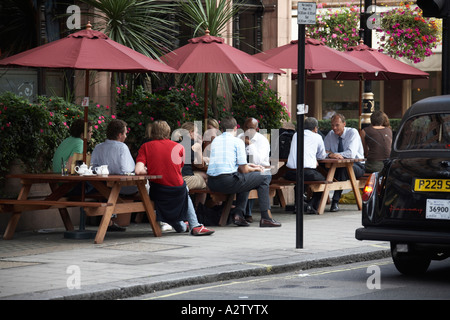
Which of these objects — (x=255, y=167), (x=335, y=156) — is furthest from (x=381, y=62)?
(x=255, y=167)

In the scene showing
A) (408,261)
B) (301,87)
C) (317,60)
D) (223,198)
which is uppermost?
(317,60)

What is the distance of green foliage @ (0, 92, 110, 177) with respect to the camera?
13.1m

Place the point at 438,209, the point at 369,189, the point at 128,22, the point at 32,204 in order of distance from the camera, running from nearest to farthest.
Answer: the point at 438,209
the point at 369,189
the point at 32,204
the point at 128,22

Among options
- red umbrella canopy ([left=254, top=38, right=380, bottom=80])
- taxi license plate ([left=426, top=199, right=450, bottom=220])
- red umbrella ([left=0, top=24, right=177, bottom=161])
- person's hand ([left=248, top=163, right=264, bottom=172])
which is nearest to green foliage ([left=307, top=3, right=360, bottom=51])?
red umbrella canopy ([left=254, top=38, right=380, bottom=80])

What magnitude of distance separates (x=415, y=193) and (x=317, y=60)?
22.9 feet

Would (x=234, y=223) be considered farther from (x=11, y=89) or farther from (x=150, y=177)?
(x=11, y=89)

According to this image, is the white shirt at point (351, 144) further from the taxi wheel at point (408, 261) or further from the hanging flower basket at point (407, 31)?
the hanging flower basket at point (407, 31)

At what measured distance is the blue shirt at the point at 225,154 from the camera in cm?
1352

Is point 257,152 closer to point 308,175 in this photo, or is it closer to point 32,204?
point 308,175

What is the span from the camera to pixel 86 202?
11.9 m

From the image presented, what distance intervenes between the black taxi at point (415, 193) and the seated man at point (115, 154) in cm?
395

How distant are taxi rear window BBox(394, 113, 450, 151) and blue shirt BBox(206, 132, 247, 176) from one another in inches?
157

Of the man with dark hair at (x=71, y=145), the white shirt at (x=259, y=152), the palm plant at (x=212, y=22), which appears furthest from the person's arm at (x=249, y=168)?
the palm plant at (x=212, y=22)
